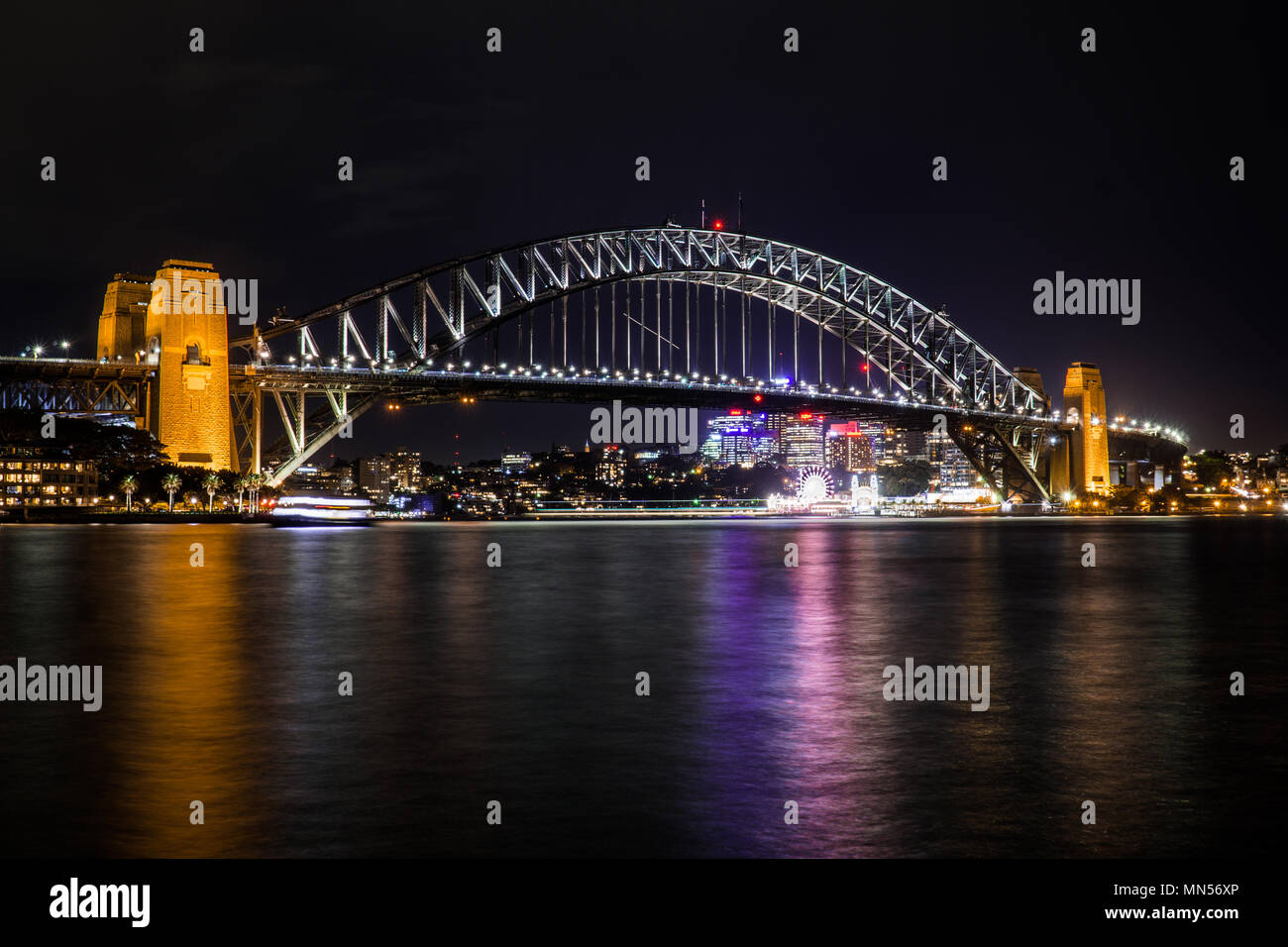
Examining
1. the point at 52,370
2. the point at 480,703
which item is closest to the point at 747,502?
the point at 52,370

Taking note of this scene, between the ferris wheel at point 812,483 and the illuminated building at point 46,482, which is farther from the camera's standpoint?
the ferris wheel at point 812,483

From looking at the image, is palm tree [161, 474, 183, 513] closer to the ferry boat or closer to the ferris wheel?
the ferry boat

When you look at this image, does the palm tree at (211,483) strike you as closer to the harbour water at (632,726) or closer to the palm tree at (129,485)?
the palm tree at (129,485)

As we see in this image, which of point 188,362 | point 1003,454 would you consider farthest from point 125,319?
point 1003,454

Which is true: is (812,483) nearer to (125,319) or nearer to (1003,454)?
(1003,454)

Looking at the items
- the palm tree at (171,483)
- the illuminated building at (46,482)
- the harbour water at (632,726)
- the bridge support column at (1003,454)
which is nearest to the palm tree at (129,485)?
the palm tree at (171,483)

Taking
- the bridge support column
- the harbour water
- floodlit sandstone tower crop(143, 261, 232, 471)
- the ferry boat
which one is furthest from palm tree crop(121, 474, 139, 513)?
the bridge support column
